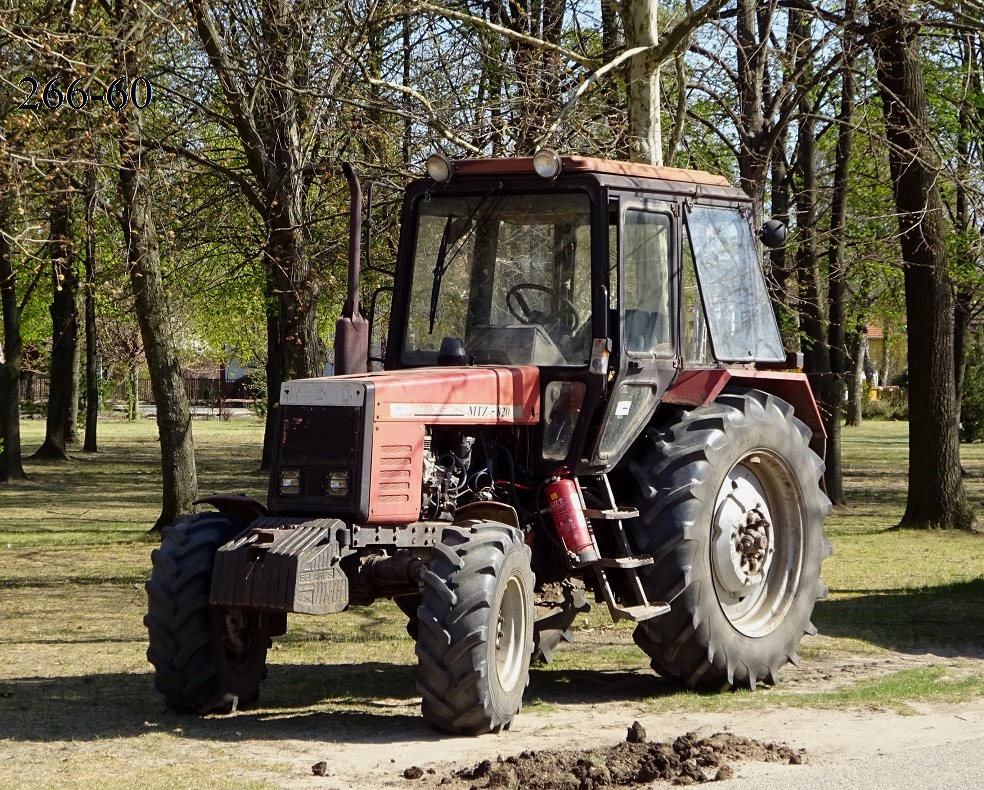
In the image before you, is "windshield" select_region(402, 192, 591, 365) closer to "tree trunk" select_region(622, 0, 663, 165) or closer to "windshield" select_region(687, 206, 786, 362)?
"windshield" select_region(687, 206, 786, 362)

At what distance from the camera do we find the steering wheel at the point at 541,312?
7.68m

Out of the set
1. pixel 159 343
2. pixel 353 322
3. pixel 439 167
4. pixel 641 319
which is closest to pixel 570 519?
pixel 641 319

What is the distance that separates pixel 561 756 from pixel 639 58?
7011mm

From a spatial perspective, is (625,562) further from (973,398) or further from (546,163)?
(973,398)

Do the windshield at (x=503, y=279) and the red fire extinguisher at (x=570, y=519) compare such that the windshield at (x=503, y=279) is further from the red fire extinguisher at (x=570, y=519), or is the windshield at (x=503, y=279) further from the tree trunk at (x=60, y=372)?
the tree trunk at (x=60, y=372)

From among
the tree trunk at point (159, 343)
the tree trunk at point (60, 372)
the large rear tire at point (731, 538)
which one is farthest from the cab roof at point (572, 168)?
the tree trunk at point (60, 372)

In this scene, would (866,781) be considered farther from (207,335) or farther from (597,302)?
(207,335)

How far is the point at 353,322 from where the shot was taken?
24.8 ft

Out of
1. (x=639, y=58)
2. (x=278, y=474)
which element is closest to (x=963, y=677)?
(x=278, y=474)

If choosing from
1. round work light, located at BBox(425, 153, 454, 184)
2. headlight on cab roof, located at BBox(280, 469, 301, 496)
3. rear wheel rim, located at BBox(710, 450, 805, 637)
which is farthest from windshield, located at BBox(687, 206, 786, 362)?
headlight on cab roof, located at BBox(280, 469, 301, 496)

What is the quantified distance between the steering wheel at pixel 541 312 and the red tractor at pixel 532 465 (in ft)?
0.04

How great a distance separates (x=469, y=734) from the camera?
256 inches

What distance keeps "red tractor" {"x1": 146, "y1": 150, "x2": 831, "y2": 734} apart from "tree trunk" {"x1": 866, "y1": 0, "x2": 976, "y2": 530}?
8.13 meters

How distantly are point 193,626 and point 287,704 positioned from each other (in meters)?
0.96
